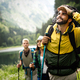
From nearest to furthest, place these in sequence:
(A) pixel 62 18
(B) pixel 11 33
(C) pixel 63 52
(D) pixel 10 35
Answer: (C) pixel 63 52, (A) pixel 62 18, (D) pixel 10 35, (B) pixel 11 33

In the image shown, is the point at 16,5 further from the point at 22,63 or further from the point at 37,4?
the point at 22,63

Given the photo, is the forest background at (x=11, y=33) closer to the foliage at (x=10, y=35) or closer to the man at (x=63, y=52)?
the foliage at (x=10, y=35)

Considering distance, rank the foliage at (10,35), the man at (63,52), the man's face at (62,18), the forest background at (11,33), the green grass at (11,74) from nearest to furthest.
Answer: the man at (63,52)
the man's face at (62,18)
the green grass at (11,74)
the forest background at (11,33)
the foliage at (10,35)

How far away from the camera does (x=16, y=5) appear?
3909 centimetres

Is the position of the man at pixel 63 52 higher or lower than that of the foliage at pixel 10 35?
higher

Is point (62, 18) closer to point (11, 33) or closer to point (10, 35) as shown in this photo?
point (10, 35)

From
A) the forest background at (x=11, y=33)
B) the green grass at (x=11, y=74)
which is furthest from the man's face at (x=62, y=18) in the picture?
the forest background at (x=11, y=33)

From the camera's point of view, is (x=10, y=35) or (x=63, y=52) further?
(x=10, y=35)

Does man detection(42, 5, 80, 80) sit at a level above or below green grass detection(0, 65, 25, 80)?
above

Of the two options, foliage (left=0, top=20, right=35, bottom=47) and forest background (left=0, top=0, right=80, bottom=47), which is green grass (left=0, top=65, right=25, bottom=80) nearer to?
forest background (left=0, top=0, right=80, bottom=47)

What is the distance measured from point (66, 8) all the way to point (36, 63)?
70.5 inches

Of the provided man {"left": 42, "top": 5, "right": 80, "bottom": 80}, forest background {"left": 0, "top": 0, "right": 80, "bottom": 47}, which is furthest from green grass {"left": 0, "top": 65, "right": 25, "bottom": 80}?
forest background {"left": 0, "top": 0, "right": 80, "bottom": 47}

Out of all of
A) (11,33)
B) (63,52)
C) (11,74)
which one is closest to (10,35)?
(11,33)

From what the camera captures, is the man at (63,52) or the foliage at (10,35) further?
the foliage at (10,35)
